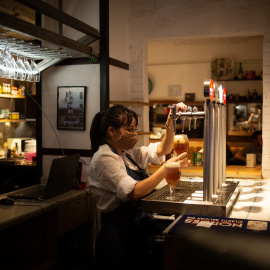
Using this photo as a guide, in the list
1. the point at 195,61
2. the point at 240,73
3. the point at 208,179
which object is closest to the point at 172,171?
the point at 208,179

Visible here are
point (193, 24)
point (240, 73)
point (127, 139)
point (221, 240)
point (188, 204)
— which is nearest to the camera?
point (221, 240)

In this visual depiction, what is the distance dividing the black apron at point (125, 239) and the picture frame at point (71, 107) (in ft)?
7.57

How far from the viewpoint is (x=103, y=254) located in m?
2.34

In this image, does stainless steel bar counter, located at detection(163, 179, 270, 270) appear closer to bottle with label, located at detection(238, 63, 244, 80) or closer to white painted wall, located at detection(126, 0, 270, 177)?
white painted wall, located at detection(126, 0, 270, 177)

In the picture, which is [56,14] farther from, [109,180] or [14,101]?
[14,101]

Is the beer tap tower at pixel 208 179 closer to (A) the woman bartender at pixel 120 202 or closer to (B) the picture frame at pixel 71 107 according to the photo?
(A) the woman bartender at pixel 120 202

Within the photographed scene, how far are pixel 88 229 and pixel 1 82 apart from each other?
435 centimetres

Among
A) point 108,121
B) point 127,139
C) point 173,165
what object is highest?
point 108,121

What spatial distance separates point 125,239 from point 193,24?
3141mm

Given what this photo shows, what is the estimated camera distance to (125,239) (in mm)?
2322

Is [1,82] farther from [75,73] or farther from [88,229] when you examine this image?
[88,229]

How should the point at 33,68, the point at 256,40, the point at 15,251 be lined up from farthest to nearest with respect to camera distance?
the point at 256,40
the point at 33,68
the point at 15,251

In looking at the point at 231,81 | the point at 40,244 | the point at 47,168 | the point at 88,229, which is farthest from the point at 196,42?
the point at 40,244

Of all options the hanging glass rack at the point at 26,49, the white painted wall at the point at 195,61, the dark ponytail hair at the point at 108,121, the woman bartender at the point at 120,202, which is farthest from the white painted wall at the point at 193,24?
the white painted wall at the point at 195,61
